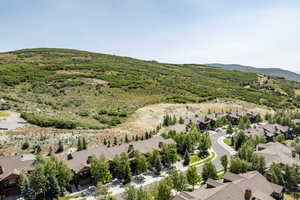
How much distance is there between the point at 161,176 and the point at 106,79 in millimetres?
82735

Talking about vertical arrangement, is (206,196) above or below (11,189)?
above

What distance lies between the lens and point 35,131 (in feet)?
151

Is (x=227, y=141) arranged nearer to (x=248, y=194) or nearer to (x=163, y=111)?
(x=163, y=111)

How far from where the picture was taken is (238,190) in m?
24.3

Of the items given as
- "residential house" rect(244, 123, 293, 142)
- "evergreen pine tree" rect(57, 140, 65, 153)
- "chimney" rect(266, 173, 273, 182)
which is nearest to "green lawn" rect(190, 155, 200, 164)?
"chimney" rect(266, 173, 273, 182)

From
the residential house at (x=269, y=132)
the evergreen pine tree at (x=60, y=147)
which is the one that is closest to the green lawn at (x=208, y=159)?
the residential house at (x=269, y=132)

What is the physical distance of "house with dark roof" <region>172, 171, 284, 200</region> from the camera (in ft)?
75.5

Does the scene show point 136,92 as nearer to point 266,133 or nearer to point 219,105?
point 219,105

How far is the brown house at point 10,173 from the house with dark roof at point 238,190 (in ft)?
75.2

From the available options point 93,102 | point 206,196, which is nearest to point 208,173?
point 206,196

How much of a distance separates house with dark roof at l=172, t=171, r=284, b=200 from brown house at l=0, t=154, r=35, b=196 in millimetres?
22908

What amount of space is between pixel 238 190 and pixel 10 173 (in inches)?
1192

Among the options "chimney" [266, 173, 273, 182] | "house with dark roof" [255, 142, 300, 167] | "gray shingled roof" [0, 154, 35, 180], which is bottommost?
"chimney" [266, 173, 273, 182]

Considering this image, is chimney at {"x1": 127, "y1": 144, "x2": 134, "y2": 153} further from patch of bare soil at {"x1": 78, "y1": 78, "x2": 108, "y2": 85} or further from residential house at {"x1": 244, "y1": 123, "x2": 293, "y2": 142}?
patch of bare soil at {"x1": 78, "y1": 78, "x2": 108, "y2": 85}
